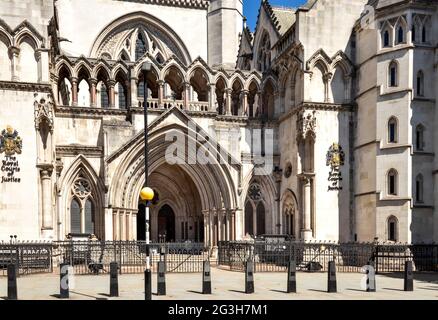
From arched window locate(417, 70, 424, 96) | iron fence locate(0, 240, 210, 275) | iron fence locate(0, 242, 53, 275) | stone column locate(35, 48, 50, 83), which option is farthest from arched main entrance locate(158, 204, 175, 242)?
arched window locate(417, 70, 424, 96)

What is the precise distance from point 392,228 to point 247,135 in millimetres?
10379

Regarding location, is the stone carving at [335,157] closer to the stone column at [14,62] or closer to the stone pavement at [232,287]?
the stone pavement at [232,287]

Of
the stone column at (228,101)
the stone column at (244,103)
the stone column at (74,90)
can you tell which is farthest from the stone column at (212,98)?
the stone column at (74,90)

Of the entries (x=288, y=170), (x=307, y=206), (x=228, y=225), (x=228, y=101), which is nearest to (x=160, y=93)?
(x=228, y=101)

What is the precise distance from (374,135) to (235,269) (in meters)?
10.3

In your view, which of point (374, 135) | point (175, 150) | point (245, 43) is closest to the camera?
point (374, 135)

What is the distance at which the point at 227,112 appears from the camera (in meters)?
29.5

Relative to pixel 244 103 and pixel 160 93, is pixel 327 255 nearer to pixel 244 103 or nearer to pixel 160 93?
pixel 244 103

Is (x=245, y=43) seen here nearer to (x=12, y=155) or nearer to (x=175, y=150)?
(x=175, y=150)

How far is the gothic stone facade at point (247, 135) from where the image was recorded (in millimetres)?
23266

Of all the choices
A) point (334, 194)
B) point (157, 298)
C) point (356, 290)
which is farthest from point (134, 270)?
point (334, 194)

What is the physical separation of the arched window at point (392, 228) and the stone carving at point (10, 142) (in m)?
18.9

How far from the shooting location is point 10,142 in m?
22.8

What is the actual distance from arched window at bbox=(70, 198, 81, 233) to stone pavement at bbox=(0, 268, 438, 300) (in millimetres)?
6491
